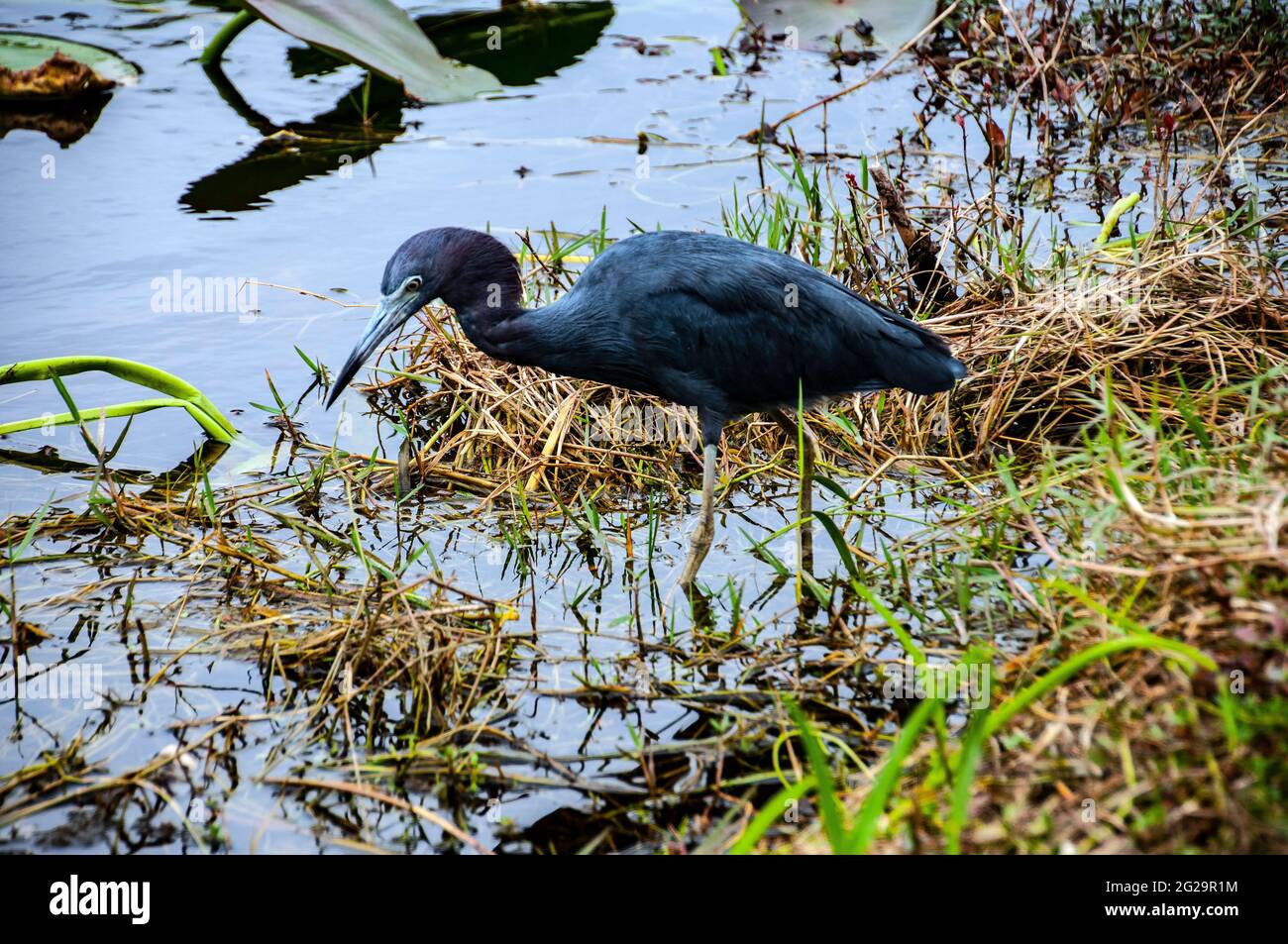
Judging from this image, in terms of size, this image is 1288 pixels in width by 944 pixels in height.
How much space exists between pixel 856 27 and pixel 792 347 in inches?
193

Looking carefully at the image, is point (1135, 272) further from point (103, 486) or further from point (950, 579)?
point (103, 486)

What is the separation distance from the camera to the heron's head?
13.9 feet

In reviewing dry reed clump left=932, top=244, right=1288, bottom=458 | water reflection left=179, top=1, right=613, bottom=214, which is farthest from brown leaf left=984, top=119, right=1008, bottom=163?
water reflection left=179, top=1, right=613, bottom=214

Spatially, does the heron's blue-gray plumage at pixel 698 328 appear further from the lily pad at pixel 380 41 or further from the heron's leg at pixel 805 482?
the lily pad at pixel 380 41

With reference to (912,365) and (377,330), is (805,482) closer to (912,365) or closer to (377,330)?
(912,365)

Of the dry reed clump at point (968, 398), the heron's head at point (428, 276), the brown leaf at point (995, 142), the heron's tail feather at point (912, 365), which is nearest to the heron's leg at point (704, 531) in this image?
the dry reed clump at point (968, 398)

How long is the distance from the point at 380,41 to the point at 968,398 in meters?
4.38

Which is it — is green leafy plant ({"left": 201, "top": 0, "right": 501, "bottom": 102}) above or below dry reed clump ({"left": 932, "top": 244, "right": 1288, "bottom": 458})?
above

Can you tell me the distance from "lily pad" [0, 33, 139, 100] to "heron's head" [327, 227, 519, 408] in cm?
507

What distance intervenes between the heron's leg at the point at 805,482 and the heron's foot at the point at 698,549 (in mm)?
318

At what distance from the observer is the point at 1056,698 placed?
300cm

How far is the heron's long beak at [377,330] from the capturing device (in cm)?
420

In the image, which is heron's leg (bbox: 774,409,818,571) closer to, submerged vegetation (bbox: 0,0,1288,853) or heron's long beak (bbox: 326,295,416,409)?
submerged vegetation (bbox: 0,0,1288,853)

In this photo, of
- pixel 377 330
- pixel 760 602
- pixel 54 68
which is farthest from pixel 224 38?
pixel 760 602
